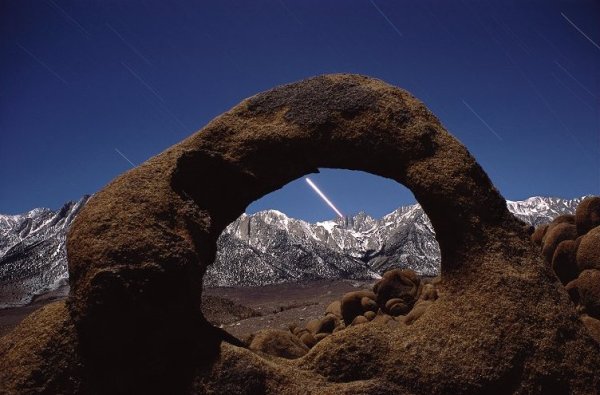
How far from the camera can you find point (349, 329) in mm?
3834

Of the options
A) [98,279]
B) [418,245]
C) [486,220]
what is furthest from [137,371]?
[418,245]

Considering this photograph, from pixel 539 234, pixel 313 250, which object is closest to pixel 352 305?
pixel 539 234

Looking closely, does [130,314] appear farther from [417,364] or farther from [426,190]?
[426,190]

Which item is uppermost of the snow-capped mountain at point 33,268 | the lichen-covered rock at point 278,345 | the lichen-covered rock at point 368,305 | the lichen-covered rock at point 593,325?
the snow-capped mountain at point 33,268

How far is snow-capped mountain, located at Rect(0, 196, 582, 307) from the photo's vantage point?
5609cm

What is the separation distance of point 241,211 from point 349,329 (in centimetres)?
188

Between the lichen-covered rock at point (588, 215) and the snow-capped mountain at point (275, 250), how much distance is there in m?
35.7

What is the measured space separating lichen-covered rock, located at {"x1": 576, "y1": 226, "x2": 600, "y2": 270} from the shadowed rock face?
2.27 meters

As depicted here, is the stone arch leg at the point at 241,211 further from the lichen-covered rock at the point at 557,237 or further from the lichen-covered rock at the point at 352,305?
the lichen-covered rock at the point at 352,305

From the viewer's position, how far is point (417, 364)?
357 cm

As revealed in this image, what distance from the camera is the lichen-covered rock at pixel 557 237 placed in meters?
6.78

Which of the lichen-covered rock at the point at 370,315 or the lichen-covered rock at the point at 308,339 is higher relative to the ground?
the lichen-covered rock at the point at 370,315

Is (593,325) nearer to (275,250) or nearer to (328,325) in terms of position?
(328,325)

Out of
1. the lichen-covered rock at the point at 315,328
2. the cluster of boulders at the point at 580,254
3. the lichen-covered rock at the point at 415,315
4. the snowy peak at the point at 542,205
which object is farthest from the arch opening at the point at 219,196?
the snowy peak at the point at 542,205
